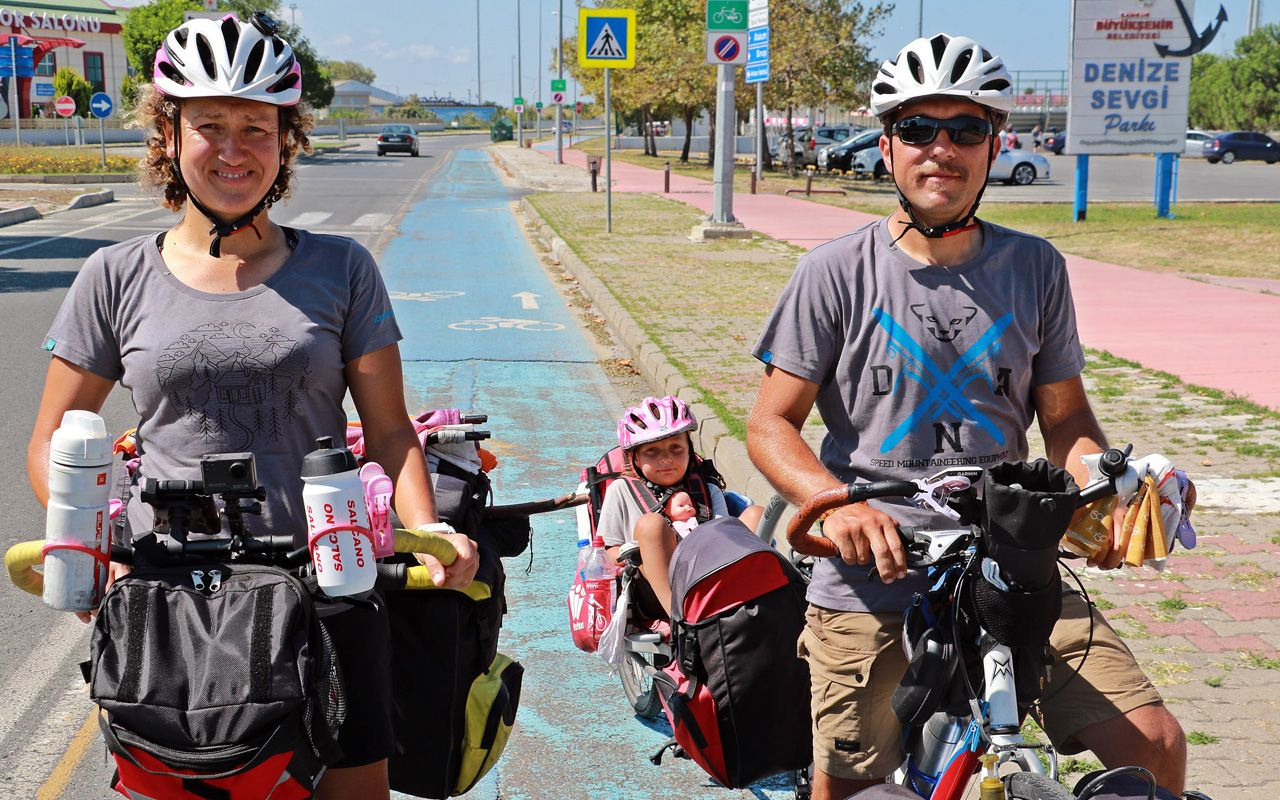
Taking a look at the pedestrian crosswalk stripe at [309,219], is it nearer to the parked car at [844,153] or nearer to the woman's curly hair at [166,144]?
the woman's curly hair at [166,144]

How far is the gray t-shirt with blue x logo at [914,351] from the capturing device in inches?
108

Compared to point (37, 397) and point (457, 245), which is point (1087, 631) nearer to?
point (37, 397)

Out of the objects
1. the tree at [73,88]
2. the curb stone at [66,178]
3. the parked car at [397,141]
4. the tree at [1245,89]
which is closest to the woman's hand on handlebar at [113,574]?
the curb stone at [66,178]

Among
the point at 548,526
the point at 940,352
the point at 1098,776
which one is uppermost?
the point at 940,352

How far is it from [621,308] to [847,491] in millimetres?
10976

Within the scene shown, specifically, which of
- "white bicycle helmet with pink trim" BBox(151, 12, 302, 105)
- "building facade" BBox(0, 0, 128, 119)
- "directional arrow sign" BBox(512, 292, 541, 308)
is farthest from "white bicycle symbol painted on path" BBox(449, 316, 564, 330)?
"building facade" BBox(0, 0, 128, 119)

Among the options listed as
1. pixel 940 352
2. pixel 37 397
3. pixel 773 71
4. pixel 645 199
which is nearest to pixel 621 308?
pixel 37 397

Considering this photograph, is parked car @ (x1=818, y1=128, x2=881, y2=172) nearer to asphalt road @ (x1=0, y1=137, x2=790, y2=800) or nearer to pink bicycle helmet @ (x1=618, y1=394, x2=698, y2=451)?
asphalt road @ (x1=0, y1=137, x2=790, y2=800)

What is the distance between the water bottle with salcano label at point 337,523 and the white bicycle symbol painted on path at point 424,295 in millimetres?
13190

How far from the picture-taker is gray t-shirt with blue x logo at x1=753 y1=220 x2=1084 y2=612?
2750 mm

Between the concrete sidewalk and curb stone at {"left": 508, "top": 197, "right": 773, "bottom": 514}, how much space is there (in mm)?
3844

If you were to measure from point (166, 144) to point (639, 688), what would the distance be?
8.74ft

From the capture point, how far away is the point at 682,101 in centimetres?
4819

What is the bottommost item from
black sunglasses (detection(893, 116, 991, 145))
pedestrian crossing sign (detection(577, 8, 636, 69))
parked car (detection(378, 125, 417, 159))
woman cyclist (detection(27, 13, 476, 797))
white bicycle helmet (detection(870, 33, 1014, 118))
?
woman cyclist (detection(27, 13, 476, 797))
